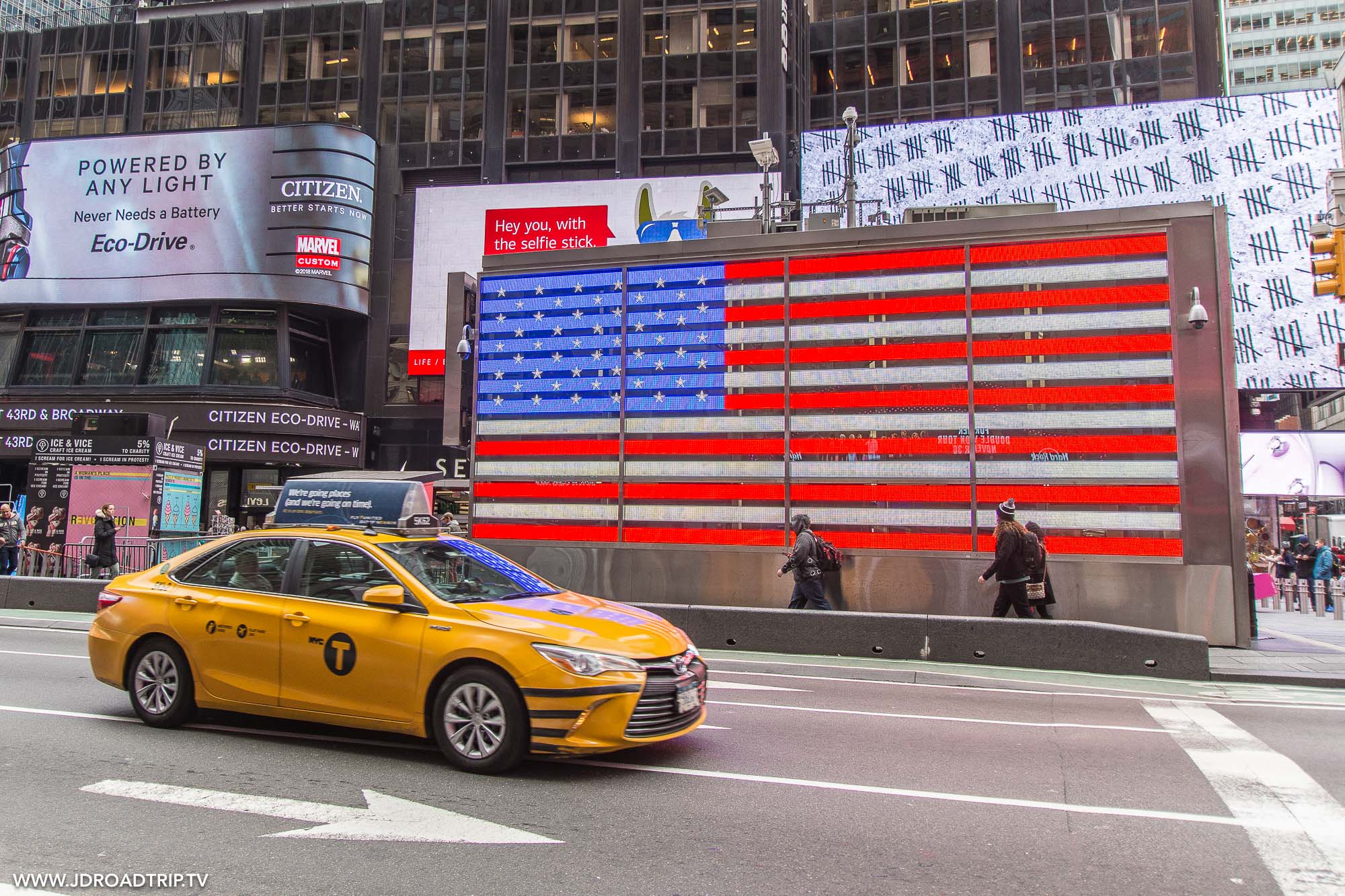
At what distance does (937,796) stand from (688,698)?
→ 1.61 meters

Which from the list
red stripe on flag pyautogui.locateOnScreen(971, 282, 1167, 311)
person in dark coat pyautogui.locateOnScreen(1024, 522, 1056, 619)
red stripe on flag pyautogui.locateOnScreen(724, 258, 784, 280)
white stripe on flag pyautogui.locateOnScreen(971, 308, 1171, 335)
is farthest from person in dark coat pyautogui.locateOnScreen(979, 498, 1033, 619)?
red stripe on flag pyautogui.locateOnScreen(724, 258, 784, 280)

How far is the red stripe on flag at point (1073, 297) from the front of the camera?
40.2 feet

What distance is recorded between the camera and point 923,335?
13.1 meters

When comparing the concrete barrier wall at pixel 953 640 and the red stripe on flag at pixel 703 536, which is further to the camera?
the red stripe on flag at pixel 703 536

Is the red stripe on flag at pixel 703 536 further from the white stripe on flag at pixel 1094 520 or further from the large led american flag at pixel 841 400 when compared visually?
the white stripe on flag at pixel 1094 520

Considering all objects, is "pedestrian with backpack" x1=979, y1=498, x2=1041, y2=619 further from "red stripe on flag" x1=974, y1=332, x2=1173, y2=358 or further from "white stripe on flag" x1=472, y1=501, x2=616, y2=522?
"white stripe on flag" x1=472, y1=501, x2=616, y2=522

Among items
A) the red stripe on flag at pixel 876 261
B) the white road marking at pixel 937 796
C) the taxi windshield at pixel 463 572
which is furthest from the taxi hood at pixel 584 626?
the red stripe on flag at pixel 876 261

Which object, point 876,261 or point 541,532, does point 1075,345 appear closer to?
point 876,261

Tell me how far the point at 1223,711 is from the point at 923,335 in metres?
6.37

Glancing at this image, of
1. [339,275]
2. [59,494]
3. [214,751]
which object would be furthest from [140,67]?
[214,751]

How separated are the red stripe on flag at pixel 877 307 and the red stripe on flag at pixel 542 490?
3.94 metres

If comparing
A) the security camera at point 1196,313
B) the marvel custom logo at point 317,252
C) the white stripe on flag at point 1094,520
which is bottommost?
the white stripe on flag at point 1094,520

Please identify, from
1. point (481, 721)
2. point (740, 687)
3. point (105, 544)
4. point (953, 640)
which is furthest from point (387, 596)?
point (105, 544)

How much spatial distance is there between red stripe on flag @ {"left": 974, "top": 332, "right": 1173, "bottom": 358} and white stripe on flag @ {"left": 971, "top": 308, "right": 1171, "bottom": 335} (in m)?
0.13
